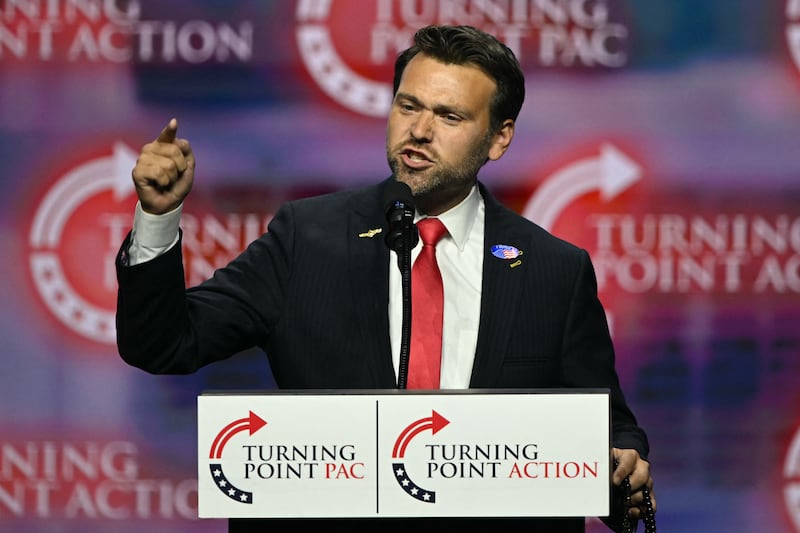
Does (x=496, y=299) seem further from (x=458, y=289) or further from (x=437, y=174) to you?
(x=437, y=174)

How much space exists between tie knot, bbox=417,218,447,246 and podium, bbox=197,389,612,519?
22.5 inches

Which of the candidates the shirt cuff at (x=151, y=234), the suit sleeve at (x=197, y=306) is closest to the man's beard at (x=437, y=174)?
the suit sleeve at (x=197, y=306)

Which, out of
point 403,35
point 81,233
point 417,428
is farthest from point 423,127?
point 81,233

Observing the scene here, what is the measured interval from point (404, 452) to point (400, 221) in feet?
→ 1.13

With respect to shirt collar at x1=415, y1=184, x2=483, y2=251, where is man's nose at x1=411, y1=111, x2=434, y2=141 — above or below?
above

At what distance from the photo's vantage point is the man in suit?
199 centimetres

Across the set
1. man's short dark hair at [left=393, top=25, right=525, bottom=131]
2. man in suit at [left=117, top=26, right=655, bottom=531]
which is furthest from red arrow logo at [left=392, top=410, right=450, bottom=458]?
man's short dark hair at [left=393, top=25, right=525, bottom=131]

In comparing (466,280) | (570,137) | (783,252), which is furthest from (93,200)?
(783,252)

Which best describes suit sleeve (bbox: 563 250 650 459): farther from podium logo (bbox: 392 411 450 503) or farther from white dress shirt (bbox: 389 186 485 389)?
podium logo (bbox: 392 411 450 503)

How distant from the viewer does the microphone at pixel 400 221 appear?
1770 mm

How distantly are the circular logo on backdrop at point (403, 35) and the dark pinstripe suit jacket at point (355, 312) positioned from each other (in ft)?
4.43

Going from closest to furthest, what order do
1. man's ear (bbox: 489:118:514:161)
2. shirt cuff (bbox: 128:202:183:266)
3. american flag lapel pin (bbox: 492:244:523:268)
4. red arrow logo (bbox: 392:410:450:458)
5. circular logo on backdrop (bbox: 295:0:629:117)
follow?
red arrow logo (bbox: 392:410:450:458) → shirt cuff (bbox: 128:202:183:266) → american flag lapel pin (bbox: 492:244:523:268) → man's ear (bbox: 489:118:514:161) → circular logo on backdrop (bbox: 295:0:629:117)

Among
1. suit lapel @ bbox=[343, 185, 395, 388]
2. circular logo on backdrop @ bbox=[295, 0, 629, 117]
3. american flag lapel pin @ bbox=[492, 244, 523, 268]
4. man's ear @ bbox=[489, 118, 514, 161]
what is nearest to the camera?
suit lapel @ bbox=[343, 185, 395, 388]

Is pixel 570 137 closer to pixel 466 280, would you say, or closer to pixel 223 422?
pixel 466 280
